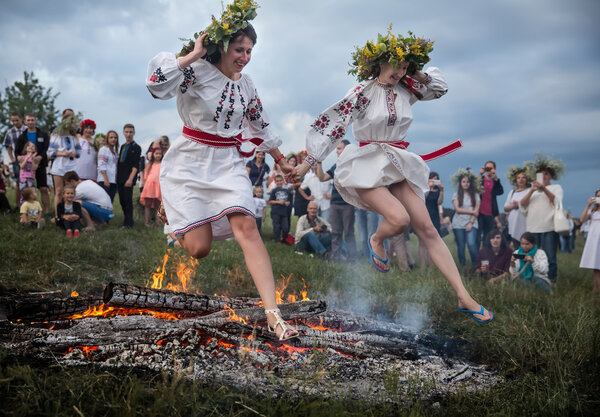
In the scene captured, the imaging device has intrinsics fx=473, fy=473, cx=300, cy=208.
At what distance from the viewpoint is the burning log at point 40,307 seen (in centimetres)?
391

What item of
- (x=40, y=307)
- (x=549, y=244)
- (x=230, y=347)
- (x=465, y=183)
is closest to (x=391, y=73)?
(x=230, y=347)

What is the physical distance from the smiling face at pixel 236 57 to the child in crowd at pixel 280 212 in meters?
6.98

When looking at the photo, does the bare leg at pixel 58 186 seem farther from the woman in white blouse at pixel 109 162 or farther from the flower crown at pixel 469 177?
the flower crown at pixel 469 177

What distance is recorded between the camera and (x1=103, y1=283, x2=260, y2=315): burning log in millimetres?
3822

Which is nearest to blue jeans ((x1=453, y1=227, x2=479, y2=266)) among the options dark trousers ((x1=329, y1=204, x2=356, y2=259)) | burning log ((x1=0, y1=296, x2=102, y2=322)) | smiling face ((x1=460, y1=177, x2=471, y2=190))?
smiling face ((x1=460, y1=177, x2=471, y2=190))

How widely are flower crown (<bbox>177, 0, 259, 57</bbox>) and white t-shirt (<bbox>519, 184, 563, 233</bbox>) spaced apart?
753 centimetres

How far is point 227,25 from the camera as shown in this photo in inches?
151

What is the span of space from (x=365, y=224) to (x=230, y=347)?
7.40 m

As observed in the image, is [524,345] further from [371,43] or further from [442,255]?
[371,43]

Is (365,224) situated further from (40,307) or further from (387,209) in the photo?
(40,307)

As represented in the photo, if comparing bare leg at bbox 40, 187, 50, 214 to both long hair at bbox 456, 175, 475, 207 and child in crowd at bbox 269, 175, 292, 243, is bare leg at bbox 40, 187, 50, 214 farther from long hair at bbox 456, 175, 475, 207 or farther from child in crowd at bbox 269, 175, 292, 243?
long hair at bbox 456, 175, 475, 207

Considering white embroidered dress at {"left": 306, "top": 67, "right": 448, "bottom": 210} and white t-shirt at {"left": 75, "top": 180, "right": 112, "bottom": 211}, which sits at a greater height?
white embroidered dress at {"left": 306, "top": 67, "right": 448, "bottom": 210}

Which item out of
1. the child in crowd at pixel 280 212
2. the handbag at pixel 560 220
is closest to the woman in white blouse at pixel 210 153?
the child in crowd at pixel 280 212

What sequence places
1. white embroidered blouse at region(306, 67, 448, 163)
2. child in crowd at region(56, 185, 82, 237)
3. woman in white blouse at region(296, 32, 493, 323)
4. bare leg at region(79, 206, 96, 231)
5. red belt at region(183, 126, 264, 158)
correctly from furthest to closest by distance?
bare leg at region(79, 206, 96, 231) < child in crowd at region(56, 185, 82, 237) < white embroidered blouse at region(306, 67, 448, 163) < woman in white blouse at region(296, 32, 493, 323) < red belt at region(183, 126, 264, 158)
